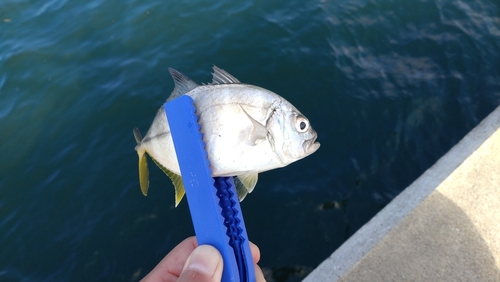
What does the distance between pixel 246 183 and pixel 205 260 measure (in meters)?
0.52

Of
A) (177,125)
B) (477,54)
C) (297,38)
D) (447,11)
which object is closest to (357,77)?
(297,38)

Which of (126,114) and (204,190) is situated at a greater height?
(204,190)

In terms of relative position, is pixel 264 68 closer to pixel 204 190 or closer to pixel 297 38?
pixel 297 38

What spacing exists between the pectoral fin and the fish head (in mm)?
219

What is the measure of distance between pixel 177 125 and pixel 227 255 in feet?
2.35

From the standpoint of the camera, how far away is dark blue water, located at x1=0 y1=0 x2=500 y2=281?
506 centimetres

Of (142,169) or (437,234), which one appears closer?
(142,169)

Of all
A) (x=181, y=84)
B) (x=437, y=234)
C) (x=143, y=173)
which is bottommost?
(x=437, y=234)

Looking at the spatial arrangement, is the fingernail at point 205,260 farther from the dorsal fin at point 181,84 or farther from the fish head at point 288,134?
the dorsal fin at point 181,84

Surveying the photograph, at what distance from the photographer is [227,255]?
192 cm

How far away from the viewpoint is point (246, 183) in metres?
2.20

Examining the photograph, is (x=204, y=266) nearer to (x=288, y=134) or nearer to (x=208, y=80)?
(x=288, y=134)

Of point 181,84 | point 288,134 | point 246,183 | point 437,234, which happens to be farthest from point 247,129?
point 437,234

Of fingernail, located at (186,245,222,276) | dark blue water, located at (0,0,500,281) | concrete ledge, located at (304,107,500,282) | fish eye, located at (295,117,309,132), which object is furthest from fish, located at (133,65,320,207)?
dark blue water, located at (0,0,500,281)
